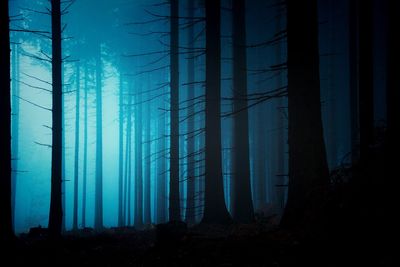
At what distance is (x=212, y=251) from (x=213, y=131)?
6828mm

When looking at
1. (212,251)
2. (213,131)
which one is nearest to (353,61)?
(213,131)

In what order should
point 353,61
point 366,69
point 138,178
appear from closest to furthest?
point 366,69 < point 353,61 < point 138,178

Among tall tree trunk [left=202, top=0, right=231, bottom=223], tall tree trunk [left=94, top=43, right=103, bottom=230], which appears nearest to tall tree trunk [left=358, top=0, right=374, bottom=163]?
tall tree trunk [left=202, top=0, right=231, bottom=223]

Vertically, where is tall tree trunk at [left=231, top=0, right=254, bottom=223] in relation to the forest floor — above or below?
above

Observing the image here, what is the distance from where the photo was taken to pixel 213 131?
12.1 m

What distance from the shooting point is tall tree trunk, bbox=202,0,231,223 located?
1172 centimetres

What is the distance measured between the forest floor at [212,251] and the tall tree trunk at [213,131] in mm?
3161

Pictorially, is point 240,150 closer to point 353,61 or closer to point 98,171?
point 353,61

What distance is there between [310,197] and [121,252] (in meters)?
4.63

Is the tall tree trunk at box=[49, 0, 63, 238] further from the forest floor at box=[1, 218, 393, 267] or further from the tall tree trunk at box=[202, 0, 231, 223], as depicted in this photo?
the tall tree trunk at box=[202, 0, 231, 223]

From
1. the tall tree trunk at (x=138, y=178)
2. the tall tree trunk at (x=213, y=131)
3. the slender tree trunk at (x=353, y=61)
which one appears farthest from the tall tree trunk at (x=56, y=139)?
the tall tree trunk at (x=138, y=178)

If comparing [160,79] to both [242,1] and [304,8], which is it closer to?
[242,1]

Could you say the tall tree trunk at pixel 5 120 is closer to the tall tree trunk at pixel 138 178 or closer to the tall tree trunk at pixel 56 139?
the tall tree trunk at pixel 56 139

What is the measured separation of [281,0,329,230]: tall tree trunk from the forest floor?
0.95 meters
